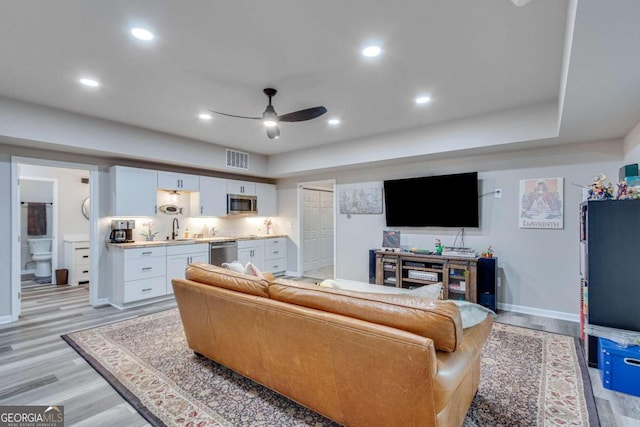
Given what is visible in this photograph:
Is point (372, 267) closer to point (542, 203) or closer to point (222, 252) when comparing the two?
point (542, 203)

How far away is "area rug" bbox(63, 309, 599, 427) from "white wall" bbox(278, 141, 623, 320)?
2.88ft

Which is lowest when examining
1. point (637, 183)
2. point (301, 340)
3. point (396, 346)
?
point (301, 340)

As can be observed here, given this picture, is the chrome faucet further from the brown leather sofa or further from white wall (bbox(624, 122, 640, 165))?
white wall (bbox(624, 122, 640, 165))

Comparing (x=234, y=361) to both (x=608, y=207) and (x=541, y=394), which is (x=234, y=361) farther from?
(x=608, y=207)

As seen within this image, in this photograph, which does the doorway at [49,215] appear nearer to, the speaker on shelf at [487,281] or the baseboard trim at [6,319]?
the baseboard trim at [6,319]

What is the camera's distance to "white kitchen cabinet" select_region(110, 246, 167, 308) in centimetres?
445

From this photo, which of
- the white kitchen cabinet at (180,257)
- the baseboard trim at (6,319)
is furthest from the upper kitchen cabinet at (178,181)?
the baseboard trim at (6,319)

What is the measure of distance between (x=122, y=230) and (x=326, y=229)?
456cm

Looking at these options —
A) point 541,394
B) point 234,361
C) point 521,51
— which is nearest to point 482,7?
point 521,51

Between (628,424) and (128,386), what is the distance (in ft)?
11.6

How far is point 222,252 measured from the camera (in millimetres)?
5750

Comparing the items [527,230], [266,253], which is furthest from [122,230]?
[527,230]

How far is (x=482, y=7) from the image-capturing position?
1929 millimetres

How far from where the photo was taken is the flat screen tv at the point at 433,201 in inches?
178
